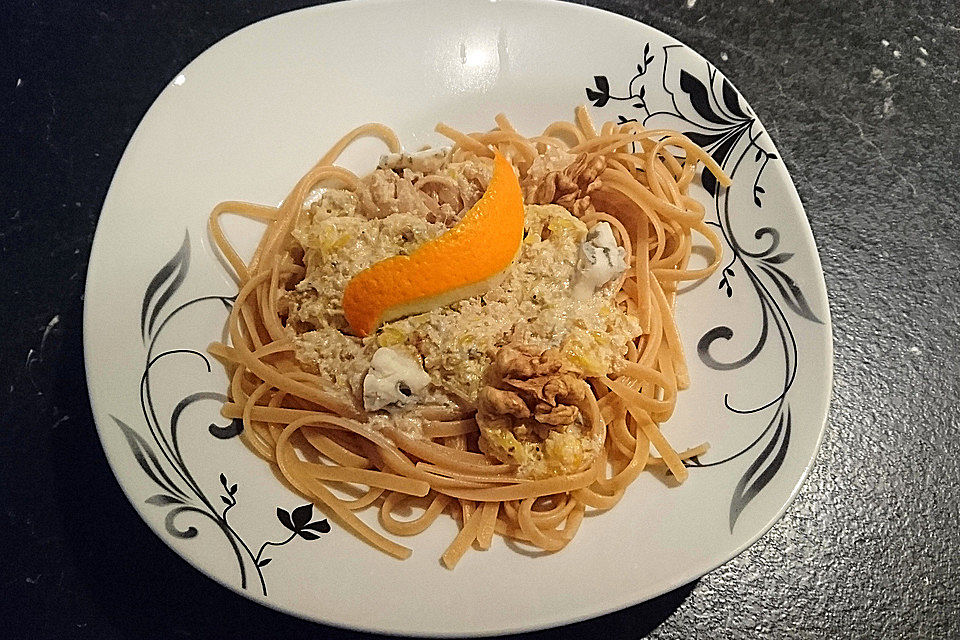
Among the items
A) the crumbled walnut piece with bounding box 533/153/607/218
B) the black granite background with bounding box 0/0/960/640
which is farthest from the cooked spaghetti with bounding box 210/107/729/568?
the black granite background with bounding box 0/0/960/640

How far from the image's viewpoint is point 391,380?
210cm

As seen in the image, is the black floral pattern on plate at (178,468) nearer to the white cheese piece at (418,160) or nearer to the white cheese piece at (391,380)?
the white cheese piece at (391,380)

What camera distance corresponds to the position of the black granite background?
2385 millimetres

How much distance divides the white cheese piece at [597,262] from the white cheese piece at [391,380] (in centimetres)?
58

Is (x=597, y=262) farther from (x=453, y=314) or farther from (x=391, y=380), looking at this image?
(x=391, y=380)

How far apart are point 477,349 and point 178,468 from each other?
912mm

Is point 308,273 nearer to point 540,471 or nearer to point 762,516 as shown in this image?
point 540,471

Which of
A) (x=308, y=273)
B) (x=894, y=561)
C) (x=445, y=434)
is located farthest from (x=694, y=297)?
(x=308, y=273)

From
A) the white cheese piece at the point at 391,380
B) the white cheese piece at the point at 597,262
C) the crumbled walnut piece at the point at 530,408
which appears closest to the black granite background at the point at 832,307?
the crumbled walnut piece at the point at 530,408

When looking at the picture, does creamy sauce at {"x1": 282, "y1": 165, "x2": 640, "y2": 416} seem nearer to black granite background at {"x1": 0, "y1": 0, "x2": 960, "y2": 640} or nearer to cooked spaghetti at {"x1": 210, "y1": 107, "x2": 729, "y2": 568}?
cooked spaghetti at {"x1": 210, "y1": 107, "x2": 729, "y2": 568}

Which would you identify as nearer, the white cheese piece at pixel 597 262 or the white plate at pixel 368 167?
the white plate at pixel 368 167

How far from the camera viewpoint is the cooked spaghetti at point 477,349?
6.89ft

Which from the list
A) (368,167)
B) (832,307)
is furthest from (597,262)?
(832,307)

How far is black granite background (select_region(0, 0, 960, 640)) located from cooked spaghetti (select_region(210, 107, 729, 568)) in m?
0.57
